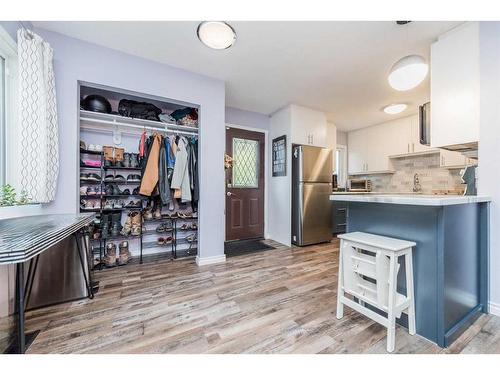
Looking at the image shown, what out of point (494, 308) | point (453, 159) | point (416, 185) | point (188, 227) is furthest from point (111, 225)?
point (416, 185)

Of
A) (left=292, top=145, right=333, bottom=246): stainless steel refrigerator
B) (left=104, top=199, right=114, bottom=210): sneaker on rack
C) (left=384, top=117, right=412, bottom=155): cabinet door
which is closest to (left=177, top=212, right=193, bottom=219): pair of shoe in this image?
(left=104, top=199, right=114, bottom=210): sneaker on rack

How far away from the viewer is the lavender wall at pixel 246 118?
3.63 m

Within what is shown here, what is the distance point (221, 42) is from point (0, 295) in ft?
8.42

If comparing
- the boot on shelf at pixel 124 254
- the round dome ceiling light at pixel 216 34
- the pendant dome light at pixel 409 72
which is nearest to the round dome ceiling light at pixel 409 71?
the pendant dome light at pixel 409 72

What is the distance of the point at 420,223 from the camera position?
1.27 metres

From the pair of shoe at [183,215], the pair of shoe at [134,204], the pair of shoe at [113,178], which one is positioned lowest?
the pair of shoe at [183,215]

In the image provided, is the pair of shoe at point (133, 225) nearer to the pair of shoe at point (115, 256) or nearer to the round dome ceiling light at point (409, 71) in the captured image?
the pair of shoe at point (115, 256)

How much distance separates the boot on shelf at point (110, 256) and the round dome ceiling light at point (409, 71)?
132 inches

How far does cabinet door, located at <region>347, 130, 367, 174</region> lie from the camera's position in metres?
4.60

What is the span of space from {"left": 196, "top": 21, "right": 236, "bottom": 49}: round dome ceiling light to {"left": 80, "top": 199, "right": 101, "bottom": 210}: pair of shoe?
84.1 inches

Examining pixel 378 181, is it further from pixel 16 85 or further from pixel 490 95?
pixel 16 85

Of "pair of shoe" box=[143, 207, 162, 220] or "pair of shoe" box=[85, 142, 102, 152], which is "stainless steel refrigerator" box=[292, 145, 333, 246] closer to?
"pair of shoe" box=[143, 207, 162, 220]

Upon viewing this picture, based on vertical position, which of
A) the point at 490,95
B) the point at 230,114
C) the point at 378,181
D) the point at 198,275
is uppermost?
the point at 230,114
